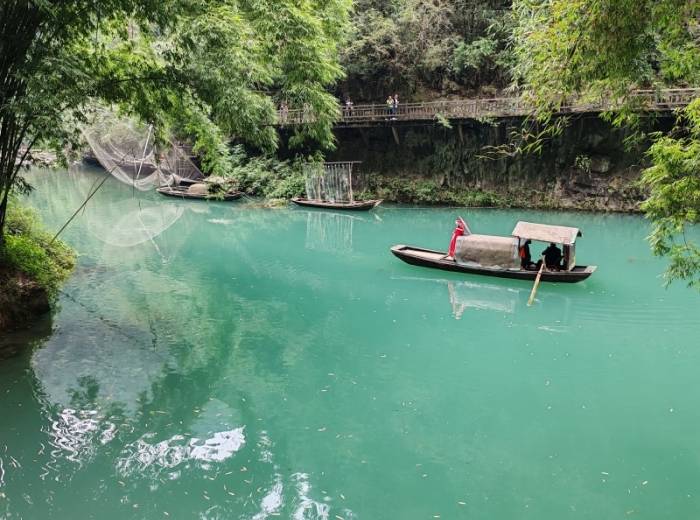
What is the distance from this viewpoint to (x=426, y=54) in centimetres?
2262

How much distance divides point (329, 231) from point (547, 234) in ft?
27.7

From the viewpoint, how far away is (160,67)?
780cm

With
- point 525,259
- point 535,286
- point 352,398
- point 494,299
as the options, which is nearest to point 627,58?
point 352,398

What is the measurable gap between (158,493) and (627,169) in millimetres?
20541

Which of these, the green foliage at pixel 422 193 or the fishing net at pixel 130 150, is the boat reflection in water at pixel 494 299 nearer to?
the fishing net at pixel 130 150

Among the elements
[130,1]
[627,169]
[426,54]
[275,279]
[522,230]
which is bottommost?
[275,279]

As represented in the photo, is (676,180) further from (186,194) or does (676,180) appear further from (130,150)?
(186,194)

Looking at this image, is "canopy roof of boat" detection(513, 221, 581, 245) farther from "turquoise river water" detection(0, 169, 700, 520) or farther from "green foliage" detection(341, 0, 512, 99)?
"green foliage" detection(341, 0, 512, 99)

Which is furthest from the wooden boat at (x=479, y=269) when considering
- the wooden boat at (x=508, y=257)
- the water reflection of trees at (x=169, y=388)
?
the water reflection of trees at (x=169, y=388)

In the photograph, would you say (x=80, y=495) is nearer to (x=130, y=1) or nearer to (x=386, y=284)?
(x=130, y=1)

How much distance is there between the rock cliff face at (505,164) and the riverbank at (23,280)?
48.8ft

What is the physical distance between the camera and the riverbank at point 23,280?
8.13m

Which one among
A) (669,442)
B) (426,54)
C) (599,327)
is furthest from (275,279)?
(426,54)

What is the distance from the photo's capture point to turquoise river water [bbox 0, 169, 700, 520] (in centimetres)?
486
